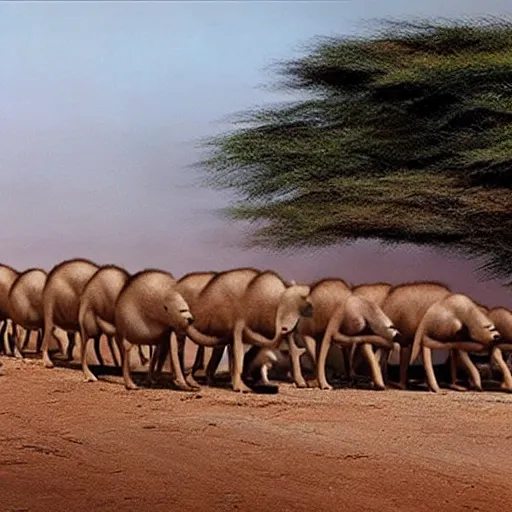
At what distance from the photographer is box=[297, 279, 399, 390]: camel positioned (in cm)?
571

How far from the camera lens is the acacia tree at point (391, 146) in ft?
25.0

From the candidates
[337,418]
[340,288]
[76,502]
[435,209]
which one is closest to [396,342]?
[340,288]

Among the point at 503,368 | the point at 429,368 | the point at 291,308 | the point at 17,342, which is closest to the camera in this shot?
the point at 291,308

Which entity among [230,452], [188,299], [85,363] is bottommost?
[230,452]

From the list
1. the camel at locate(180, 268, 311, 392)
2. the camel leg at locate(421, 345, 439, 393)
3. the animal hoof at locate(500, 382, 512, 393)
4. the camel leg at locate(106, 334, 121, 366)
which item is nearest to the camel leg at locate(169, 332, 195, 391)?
the camel at locate(180, 268, 311, 392)

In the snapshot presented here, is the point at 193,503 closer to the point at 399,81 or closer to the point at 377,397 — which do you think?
the point at 377,397

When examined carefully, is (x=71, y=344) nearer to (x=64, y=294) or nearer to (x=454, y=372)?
(x=64, y=294)

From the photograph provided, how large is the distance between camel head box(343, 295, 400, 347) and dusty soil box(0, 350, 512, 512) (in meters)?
0.71

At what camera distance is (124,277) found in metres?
5.15

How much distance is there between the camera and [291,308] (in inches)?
207

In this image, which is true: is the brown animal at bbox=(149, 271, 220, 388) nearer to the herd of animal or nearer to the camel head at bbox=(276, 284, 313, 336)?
the herd of animal

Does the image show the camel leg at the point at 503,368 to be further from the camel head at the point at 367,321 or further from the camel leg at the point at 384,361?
the camel head at the point at 367,321

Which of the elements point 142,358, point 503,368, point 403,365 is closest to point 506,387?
point 503,368

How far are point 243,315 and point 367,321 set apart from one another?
81 cm
